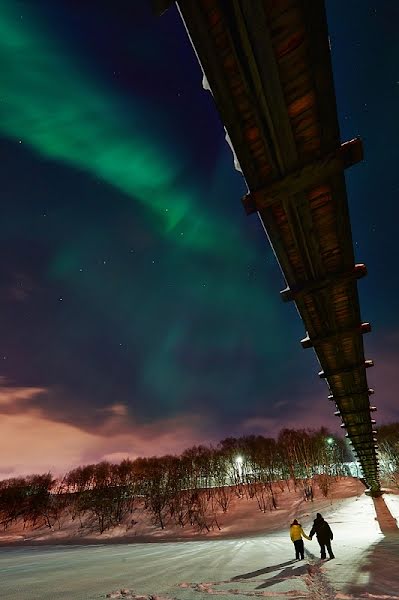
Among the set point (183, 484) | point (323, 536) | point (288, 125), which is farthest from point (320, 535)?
point (183, 484)

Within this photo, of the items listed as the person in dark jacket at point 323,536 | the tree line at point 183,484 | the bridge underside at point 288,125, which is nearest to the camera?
the bridge underside at point 288,125

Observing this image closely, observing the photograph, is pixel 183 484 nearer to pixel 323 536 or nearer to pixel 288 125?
pixel 323 536

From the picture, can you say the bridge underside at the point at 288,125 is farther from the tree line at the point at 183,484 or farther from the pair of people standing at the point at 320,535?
the tree line at the point at 183,484

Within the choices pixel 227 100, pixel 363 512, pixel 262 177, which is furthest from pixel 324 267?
pixel 363 512

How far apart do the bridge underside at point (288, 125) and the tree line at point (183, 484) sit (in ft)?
181

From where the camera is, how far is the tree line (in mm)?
58406

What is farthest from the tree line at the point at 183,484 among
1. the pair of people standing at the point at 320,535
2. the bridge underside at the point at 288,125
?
the bridge underside at the point at 288,125

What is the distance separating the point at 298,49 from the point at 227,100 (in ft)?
2.55

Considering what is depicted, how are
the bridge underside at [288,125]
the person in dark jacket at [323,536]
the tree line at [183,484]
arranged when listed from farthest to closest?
the tree line at [183,484], the person in dark jacket at [323,536], the bridge underside at [288,125]

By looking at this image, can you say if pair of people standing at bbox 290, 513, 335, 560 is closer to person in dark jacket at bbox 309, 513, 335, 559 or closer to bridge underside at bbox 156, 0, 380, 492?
person in dark jacket at bbox 309, 513, 335, 559

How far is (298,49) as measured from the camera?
10.3 feet

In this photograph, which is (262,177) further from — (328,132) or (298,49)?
(298,49)

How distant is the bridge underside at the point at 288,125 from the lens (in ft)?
9.61

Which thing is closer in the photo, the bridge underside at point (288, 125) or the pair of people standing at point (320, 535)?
the bridge underside at point (288, 125)
